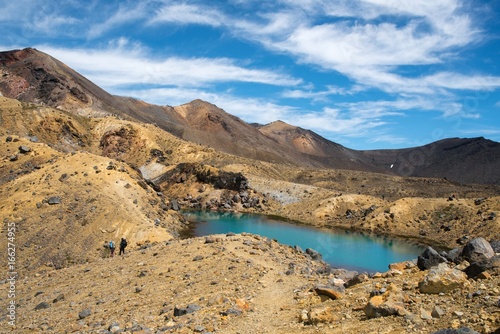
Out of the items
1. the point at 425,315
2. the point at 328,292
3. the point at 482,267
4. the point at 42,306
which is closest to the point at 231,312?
the point at 328,292

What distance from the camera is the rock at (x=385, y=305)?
10.3 metres

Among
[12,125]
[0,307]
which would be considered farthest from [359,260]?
[12,125]

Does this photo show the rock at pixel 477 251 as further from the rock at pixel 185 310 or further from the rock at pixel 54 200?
the rock at pixel 54 200

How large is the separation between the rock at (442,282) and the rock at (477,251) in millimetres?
2656

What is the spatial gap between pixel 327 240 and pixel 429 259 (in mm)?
44536

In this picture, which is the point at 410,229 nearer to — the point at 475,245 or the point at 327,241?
the point at 327,241

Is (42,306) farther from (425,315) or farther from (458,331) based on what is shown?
(458,331)

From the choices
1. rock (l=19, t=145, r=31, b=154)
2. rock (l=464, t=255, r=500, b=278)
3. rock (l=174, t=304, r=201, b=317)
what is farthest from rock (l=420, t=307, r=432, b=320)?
rock (l=19, t=145, r=31, b=154)

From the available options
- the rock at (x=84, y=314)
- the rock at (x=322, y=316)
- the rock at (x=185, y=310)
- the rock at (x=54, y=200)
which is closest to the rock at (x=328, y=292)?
the rock at (x=322, y=316)

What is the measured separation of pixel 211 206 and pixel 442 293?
3020 inches

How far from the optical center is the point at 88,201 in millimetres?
38594

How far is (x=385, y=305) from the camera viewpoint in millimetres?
10461

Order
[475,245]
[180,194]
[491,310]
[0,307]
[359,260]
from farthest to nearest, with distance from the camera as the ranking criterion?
[180,194]
[359,260]
[0,307]
[475,245]
[491,310]

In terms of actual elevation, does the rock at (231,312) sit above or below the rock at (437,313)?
below
